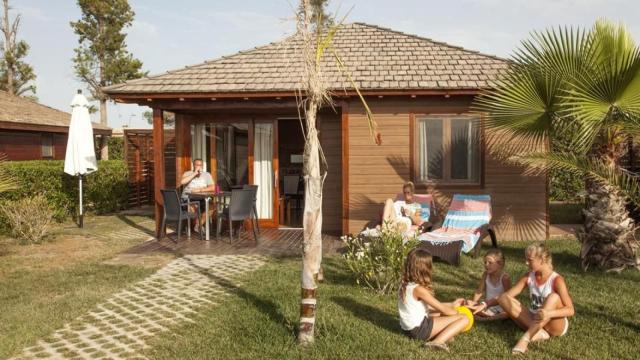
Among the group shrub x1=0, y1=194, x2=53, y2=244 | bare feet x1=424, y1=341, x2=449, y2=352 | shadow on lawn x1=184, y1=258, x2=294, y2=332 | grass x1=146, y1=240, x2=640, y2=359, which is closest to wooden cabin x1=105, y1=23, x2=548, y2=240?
shrub x1=0, y1=194, x2=53, y2=244

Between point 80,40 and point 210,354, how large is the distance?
2917cm

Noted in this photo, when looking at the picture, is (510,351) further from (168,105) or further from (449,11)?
(449,11)

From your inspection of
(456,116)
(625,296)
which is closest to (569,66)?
(625,296)

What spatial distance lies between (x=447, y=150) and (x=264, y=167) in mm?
3903

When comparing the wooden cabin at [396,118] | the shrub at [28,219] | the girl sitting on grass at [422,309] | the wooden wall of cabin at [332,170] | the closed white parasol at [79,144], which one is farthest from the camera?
the closed white parasol at [79,144]

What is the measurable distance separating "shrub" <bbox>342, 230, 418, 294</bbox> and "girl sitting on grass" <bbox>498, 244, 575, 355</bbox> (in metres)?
1.35

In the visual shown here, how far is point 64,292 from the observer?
6348 millimetres

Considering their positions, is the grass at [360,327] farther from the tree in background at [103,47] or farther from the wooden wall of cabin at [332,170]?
the tree in background at [103,47]

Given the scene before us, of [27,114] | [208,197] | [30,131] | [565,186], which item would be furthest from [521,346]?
[27,114]

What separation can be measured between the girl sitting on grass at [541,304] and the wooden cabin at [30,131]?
16.8m

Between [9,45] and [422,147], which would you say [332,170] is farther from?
[9,45]

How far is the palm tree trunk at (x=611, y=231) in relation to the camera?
6906mm

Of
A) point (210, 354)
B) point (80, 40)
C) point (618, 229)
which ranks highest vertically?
point (80, 40)

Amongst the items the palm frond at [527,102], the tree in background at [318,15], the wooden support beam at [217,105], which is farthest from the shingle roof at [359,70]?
the tree in background at [318,15]
